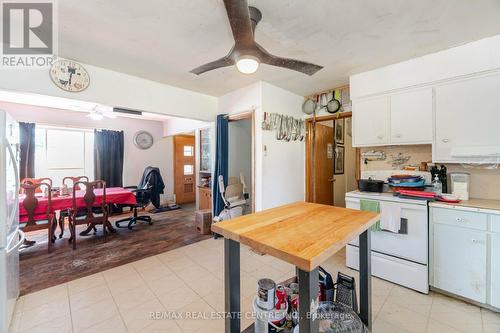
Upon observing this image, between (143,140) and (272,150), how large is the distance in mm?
4191

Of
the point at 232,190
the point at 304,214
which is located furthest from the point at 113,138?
the point at 304,214

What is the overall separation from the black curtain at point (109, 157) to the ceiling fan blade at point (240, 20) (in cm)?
504

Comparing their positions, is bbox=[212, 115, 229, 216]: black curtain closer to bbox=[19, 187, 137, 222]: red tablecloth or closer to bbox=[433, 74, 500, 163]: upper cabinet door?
bbox=[19, 187, 137, 222]: red tablecloth

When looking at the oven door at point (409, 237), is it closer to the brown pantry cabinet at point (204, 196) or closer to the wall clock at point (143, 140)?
the brown pantry cabinet at point (204, 196)

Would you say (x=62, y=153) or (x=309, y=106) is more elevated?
(x=309, y=106)

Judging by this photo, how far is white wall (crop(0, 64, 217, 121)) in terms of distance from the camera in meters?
2.21

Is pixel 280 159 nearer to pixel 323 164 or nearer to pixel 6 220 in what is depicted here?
pixel 323 164

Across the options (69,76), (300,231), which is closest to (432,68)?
(300,231)

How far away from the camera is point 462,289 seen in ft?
6.15

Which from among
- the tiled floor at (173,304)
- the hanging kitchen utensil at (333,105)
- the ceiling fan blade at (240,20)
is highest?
the hanging kitchen utensil at (333,105)

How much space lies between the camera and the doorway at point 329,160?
3.71 meters

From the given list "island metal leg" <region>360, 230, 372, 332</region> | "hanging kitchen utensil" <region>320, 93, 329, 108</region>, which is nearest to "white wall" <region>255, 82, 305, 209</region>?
"hanging kitchen utensil" <region>320, 93, 329, 108</region>

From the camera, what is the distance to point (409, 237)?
6.88ft

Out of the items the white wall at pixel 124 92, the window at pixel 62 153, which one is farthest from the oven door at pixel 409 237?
the window at pixel 62 153
